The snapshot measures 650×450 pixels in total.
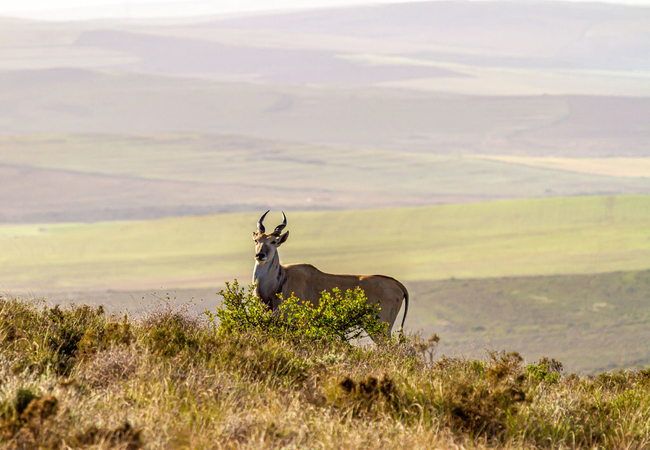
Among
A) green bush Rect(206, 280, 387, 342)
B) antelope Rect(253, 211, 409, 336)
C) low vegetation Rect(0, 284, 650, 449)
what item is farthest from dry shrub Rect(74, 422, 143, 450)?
antelope Rect(253, 211, 409, 336)

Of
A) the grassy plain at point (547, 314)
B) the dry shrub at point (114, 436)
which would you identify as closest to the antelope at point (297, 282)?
the dry shrub at point (114, 436)

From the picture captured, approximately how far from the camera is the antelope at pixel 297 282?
44.3ft

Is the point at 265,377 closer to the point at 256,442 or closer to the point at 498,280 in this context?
the point at 256,442

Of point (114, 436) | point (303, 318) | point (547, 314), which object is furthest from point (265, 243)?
point (547, 314)

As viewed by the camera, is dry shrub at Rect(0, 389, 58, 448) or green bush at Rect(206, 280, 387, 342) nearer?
dry shrub at Rect(0, 389, 58, 448)

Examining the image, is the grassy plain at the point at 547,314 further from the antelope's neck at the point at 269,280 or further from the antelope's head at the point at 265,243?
the antelope's head at the point at 265,243

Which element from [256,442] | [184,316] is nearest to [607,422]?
[256,442]

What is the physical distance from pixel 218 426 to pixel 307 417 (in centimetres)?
89

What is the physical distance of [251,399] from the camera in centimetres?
758

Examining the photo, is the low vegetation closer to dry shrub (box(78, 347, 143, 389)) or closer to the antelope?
dry shrub (box(78, 347, 143, 389))

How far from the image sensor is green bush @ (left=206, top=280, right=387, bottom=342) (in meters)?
11.7

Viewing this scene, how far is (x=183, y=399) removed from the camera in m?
7.27

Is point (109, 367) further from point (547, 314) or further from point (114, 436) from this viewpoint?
point (547, 314)

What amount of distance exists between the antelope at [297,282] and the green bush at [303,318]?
1.65 ft
